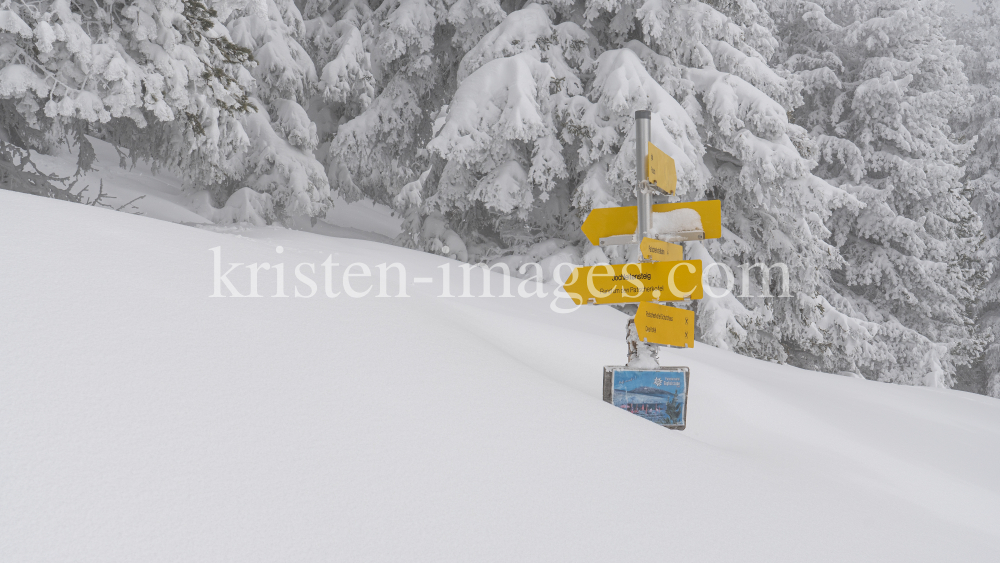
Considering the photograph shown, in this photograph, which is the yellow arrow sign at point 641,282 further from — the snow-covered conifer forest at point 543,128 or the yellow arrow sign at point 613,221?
the snow-covered conifer forest at point 543,128

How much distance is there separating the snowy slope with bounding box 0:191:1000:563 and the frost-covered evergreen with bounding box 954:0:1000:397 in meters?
18.1

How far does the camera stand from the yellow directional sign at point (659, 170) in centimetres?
393

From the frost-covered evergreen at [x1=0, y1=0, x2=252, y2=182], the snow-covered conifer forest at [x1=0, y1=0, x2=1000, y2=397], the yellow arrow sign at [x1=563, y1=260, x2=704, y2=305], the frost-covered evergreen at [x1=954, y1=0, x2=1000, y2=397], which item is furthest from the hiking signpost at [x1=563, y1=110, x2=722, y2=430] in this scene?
the frost-covered evergreen at [x1=954, y1=0, x2=1000, y2=397]

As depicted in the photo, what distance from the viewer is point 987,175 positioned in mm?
18969

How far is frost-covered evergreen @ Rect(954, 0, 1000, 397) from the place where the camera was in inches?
736

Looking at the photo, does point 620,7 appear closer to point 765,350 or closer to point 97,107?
point 765,350

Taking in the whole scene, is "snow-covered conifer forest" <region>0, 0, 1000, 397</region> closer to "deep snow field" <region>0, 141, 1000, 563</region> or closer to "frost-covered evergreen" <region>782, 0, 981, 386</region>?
"frost-covered evergreen" <region>782, 0, 981, 386</region>

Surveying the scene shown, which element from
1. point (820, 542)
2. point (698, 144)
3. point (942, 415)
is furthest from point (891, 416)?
point (698, 144)

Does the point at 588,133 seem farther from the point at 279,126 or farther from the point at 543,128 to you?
the point at 279,126

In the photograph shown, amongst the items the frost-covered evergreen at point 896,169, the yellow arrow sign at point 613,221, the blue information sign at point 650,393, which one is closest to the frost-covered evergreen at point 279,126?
the yellow arrow sign at point 613,221

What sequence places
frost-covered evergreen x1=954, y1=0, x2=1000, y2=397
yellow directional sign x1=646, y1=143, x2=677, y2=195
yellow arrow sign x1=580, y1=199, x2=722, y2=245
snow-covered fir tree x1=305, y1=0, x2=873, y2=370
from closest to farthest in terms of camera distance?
yellow directional sign x1=646, y1=143, x2=677, y2=195 < yellow arrow sign x1=580, y1=199, x2=722, y2=245 < snow-covered fir tree x1=305, y1=0, x2=873, y2=370 < frost-covered evergreen x1=954, y1=0, x2=1000, y2=397

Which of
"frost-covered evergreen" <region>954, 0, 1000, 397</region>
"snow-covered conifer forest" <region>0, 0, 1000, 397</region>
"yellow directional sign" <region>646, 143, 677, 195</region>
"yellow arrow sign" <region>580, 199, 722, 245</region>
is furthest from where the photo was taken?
"frost-covered evergreen" <region>954, 0, 1000, 397</region>

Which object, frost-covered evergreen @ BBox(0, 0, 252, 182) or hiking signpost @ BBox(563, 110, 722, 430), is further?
frost-covered evergreen @ BBox(0, 0, 252, 182)

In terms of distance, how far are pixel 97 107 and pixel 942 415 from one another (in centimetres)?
744
